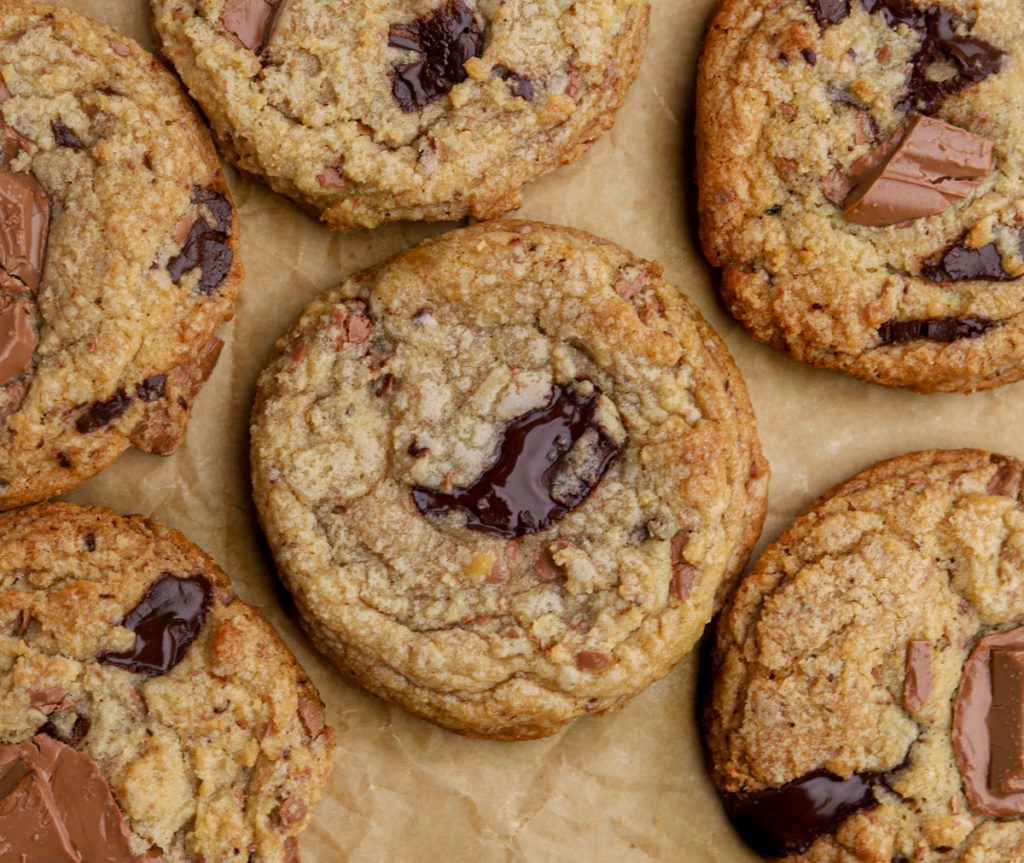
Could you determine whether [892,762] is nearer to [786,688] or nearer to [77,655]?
[786,688]

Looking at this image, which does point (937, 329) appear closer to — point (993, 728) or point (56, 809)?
point (993, 728)

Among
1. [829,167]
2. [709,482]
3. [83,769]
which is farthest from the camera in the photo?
[829,167]

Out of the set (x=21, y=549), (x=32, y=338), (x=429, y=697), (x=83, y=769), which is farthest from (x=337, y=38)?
(x=83, y=769)

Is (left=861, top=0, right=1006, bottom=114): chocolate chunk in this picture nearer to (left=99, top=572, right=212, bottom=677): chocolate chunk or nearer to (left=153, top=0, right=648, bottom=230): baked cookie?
(left=153, top=0, right=648, bottom=230): baked cookie

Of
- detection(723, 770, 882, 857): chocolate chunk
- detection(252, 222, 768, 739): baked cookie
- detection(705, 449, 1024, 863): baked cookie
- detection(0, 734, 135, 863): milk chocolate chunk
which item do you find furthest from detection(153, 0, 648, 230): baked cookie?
detection(723, 770, 882, 857): chocolate chunk

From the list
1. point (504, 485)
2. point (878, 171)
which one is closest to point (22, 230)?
point (504, 485)

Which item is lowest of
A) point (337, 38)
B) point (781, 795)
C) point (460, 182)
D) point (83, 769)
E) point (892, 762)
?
point (83, 769)

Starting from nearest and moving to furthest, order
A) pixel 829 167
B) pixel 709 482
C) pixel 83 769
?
1. pixel 83 769
2. pixel 709 482
3. pixel 829 167
